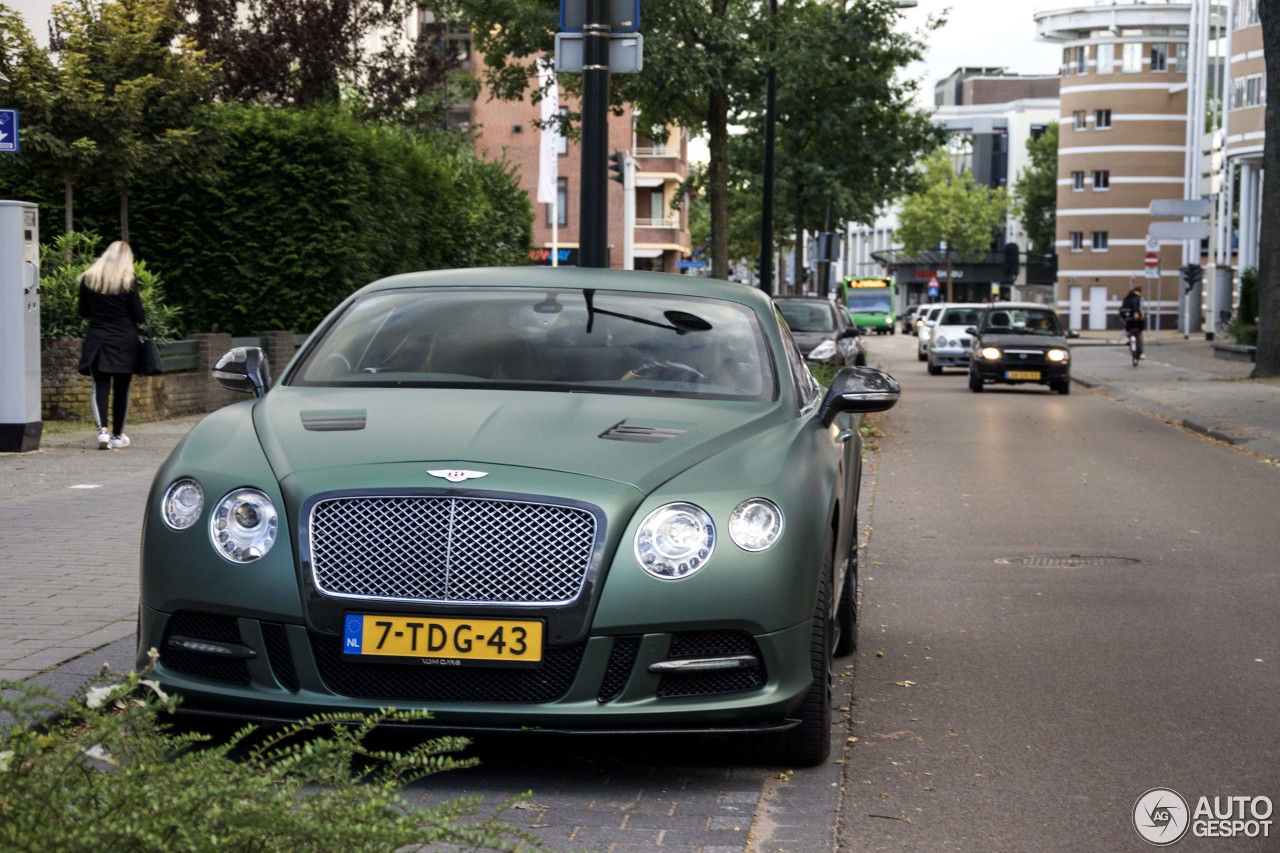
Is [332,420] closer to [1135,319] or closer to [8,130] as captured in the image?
[8,130]

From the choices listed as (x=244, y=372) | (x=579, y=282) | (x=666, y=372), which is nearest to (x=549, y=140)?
(x=579, y=282)

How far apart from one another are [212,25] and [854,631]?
28.1 meters

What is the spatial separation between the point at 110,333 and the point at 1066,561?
877 centimetres

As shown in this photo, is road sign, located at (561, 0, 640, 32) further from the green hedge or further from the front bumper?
the green hedge

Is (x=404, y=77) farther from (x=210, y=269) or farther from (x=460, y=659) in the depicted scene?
(x=460, y=659)

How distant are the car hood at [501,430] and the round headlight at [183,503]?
236 millimetres

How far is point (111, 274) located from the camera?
15.4 meters

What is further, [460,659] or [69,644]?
[69,644]

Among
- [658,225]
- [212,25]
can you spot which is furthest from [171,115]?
[658,225]

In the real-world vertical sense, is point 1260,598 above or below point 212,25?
below

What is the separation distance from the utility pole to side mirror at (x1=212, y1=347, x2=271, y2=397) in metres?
6.03

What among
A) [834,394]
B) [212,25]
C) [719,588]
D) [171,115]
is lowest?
[719,588]

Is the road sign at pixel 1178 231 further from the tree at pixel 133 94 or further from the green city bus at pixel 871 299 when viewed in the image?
the green city bus at pixel 871 299

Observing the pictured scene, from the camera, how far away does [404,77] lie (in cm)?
3497
